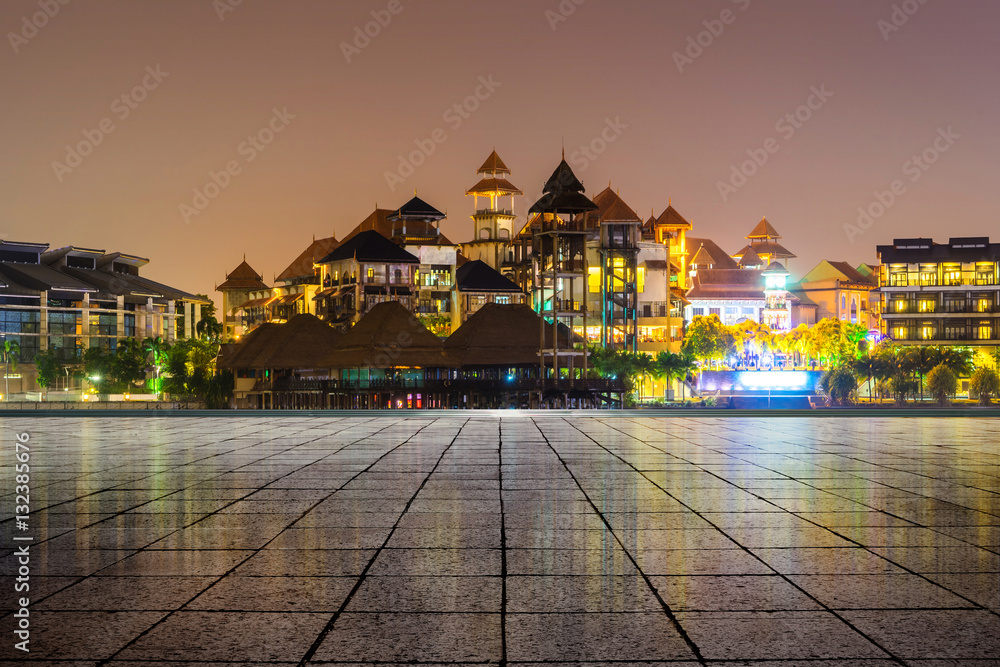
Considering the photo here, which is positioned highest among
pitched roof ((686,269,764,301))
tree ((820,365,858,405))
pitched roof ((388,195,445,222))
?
pitched roof ((388,195,445,222))

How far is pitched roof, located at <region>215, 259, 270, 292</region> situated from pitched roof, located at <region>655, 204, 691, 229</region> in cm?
6528

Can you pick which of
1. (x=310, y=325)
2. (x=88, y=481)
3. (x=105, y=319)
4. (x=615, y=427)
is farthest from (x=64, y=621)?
(x=105, y=319)

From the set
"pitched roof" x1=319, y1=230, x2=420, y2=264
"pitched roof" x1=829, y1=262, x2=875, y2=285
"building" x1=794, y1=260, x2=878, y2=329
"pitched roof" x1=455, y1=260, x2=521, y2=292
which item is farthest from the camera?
"pitched roof" x1=829, y1=262, x2=875, y2=285

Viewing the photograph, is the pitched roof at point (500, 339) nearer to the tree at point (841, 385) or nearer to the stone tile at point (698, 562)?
the tree at point (841, 385)

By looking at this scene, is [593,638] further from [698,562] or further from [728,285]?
[728,285]

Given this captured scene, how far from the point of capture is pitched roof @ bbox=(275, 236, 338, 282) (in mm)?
133625

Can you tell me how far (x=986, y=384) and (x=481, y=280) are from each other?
170 ft

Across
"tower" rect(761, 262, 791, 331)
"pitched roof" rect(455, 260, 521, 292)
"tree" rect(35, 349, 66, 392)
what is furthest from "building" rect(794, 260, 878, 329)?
"tree" rect(35, 349, 66, 392)

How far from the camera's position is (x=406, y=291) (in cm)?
9812

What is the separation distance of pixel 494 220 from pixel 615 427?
3839 inches

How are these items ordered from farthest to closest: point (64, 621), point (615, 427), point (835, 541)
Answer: point (615, 427)
point (835, 541)
point (64, 621)

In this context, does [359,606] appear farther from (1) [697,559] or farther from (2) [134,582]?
(1) [697,559]

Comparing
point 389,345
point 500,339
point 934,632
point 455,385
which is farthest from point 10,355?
point 934,632

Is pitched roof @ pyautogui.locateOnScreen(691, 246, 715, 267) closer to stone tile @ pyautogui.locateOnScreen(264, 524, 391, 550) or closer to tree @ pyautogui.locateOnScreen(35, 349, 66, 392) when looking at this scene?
tree @ pyautogui.locateOnScreen(35, 349, 66, 392)
